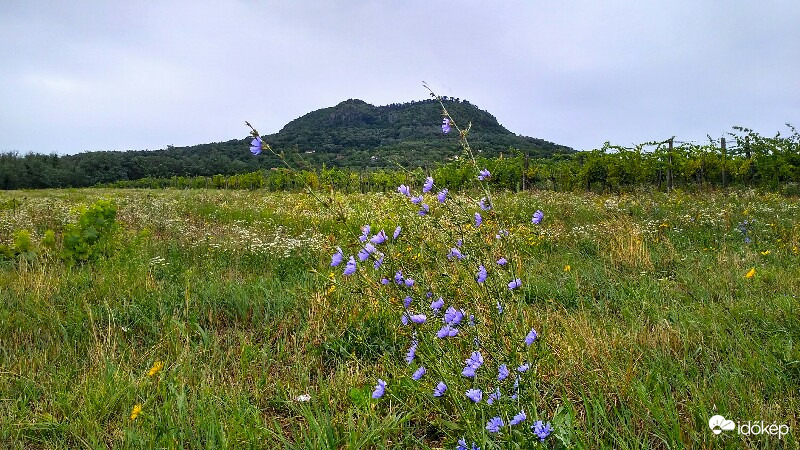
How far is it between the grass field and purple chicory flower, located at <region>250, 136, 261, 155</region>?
30 cm

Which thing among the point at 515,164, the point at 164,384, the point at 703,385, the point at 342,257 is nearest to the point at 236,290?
the point at 164,384

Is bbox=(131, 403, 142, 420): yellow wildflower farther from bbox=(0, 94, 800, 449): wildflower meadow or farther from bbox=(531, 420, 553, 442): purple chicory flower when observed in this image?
bbox=(531, 420, 553, 442): purple chicory flower

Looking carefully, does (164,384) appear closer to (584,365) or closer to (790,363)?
(584,365)

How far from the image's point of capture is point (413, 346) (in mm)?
1417

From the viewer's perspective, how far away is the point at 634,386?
171 cm

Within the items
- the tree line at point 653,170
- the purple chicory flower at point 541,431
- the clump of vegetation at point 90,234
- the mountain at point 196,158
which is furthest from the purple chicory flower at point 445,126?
the mountain at point 196,158

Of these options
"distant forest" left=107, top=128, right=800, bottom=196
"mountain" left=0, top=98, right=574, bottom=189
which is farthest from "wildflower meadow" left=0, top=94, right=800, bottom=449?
"mountain" left=0, top=98, right=574, bottom=189

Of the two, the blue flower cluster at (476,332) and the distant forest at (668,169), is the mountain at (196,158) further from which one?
the blue flower cluster at (476,332)
